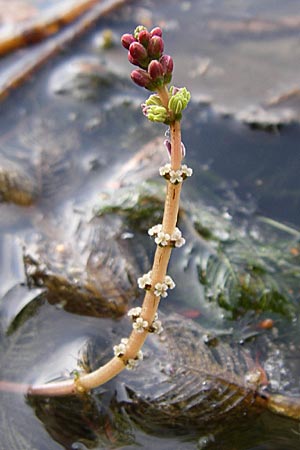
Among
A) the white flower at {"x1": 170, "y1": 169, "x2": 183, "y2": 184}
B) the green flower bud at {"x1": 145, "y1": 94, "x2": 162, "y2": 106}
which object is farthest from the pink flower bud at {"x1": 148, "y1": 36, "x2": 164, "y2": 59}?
the white flower at {"x1": 170, "y1": 169, "x2": 183, "y2": 184}

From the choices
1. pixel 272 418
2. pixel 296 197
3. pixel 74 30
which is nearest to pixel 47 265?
pixel 272 418

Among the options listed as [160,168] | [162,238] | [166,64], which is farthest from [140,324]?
[166,64]

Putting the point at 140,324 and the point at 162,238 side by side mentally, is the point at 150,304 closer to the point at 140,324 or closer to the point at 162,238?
the point at 140,324

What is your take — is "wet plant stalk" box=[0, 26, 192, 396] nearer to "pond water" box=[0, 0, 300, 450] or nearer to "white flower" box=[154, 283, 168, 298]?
"white flower" box=[154, 283, 168, 298]

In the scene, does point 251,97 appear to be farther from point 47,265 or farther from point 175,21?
point 47,265

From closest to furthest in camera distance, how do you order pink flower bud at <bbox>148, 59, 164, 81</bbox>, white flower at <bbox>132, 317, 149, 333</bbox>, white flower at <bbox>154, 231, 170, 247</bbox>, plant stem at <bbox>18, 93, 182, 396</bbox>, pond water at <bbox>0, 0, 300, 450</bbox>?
pink flower bud at <bbox>148, 59, 164, 81</bbox>, plant stem at <bbox>18, 93, 182, 396</bbox>, white flower at <bbox>154, 231, 170, 247</bbox>, white flower at <bbox>132, 317, 149, 333</bbox>, pond water at <bbox>0, 0, 300, 450</bbox>

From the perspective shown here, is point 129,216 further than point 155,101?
Yes

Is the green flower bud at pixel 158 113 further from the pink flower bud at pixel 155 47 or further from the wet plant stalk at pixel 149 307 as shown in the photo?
the pink flower bud at pixel 155 47
